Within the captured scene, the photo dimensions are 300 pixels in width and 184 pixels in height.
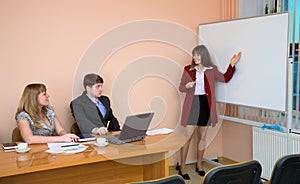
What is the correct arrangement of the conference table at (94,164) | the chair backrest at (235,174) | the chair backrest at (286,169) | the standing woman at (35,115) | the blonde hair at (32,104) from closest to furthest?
1. the chair backrest at (235,174)
2. the chair backrest at (286,169)
3. the conference table at (94,164)
4. the standing woman at (35,115)
5. the blonde hair at (32,104)

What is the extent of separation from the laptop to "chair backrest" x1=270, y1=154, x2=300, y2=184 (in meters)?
1.07

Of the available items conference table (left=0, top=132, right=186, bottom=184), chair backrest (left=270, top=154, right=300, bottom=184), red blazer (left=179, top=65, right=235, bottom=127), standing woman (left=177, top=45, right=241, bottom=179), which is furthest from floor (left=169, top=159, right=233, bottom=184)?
chair backrest (left=270, top=154, right=300, bottom=184)

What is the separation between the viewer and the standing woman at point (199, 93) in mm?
4301

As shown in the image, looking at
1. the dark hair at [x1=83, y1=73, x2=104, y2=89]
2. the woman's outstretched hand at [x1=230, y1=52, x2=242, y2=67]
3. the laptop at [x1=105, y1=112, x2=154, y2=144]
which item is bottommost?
the laptop at [x1=105, y1=112, x2=154, y2=144]

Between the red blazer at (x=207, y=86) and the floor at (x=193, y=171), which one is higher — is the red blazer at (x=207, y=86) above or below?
above

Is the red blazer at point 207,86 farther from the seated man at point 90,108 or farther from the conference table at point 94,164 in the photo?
the conference table at point 94,164

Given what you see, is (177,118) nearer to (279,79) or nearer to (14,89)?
(279,79)

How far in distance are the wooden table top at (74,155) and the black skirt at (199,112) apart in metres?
1.35

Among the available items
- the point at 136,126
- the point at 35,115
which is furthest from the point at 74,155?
the point at 35,115

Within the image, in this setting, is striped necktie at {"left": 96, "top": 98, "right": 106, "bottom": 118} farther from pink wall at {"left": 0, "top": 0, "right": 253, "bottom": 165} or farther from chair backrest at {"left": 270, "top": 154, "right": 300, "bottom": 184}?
chair backrest at {"left": 270, "top": 154, "right": 300, "bottom": 184}

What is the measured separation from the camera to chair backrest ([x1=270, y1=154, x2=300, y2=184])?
87.5 inches

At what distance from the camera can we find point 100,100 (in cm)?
386

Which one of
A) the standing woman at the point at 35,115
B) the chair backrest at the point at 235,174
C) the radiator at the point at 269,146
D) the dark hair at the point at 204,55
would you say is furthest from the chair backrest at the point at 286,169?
the dark hair at the point at 204,55

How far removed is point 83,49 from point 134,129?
61.0 inches
